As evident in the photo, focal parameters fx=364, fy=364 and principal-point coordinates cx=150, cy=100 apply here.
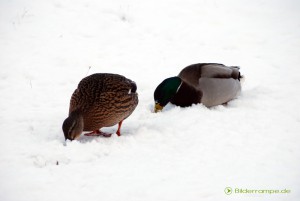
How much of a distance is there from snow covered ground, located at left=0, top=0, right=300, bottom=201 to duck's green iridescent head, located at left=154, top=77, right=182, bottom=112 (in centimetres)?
18

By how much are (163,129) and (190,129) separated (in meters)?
0.33

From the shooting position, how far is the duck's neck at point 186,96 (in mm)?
5227

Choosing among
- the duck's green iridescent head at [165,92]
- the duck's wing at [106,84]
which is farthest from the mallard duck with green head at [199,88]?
the duck's wing at [106,84]

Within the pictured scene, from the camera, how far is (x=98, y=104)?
3.96 meters

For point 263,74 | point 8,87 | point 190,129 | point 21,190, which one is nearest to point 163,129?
point 190,129

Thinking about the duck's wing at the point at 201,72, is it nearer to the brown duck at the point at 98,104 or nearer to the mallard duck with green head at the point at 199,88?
the mallard duck with green head at the point at 199,88

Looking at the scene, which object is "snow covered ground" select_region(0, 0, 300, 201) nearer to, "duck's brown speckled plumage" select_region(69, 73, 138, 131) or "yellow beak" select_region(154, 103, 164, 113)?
"yellow beak" select_region(154, 103, 164, 113)

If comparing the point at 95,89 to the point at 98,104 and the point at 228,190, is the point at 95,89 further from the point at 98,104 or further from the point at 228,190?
the point at 228,190

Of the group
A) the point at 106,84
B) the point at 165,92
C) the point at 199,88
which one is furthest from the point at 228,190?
the point at 199,88

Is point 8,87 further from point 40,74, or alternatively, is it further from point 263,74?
point 263,74

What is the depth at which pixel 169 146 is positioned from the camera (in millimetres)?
4020

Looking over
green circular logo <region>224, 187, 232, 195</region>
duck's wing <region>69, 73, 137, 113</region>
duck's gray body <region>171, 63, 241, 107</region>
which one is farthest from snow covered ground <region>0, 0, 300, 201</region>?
duck's wing <region>69, 73, 137, 113</region>

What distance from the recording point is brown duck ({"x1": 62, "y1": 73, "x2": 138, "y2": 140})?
→ 12.5 feet

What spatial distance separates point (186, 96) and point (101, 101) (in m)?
1.64
